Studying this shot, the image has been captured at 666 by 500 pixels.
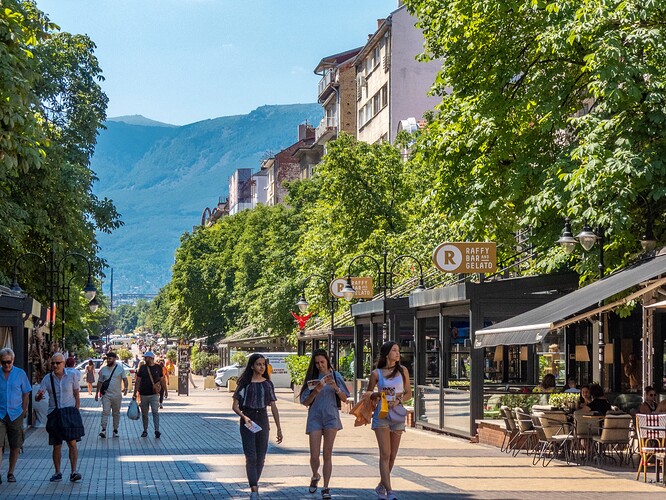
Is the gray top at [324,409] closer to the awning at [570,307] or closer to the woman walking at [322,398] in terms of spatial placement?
the woman walking at [322,398]

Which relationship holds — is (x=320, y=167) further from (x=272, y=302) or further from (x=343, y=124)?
(x=343, y=124)

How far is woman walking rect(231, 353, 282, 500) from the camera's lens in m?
14.5

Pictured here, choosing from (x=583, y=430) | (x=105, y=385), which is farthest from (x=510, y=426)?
(x=105, y=385)

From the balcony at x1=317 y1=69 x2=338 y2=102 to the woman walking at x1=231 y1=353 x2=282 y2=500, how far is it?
76.4 m

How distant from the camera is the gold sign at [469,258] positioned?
27.5 metres

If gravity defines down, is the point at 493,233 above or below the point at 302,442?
above

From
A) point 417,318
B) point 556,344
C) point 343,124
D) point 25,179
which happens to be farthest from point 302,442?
point 343,124

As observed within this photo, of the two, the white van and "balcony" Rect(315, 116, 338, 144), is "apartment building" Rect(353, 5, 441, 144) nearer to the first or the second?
the white van

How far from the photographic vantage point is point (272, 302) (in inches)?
2872

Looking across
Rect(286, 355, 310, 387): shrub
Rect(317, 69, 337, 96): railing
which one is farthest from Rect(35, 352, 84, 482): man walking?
Rect(317, 69, 337, 96): railing

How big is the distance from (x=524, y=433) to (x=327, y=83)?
74251 mm

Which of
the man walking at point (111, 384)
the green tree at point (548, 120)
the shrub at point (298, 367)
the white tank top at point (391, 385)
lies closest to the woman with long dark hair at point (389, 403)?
the white tank top at point (391, 385)

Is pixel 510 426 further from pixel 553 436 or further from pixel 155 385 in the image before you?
pixel 155 385

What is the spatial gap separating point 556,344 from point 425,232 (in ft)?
43.5
